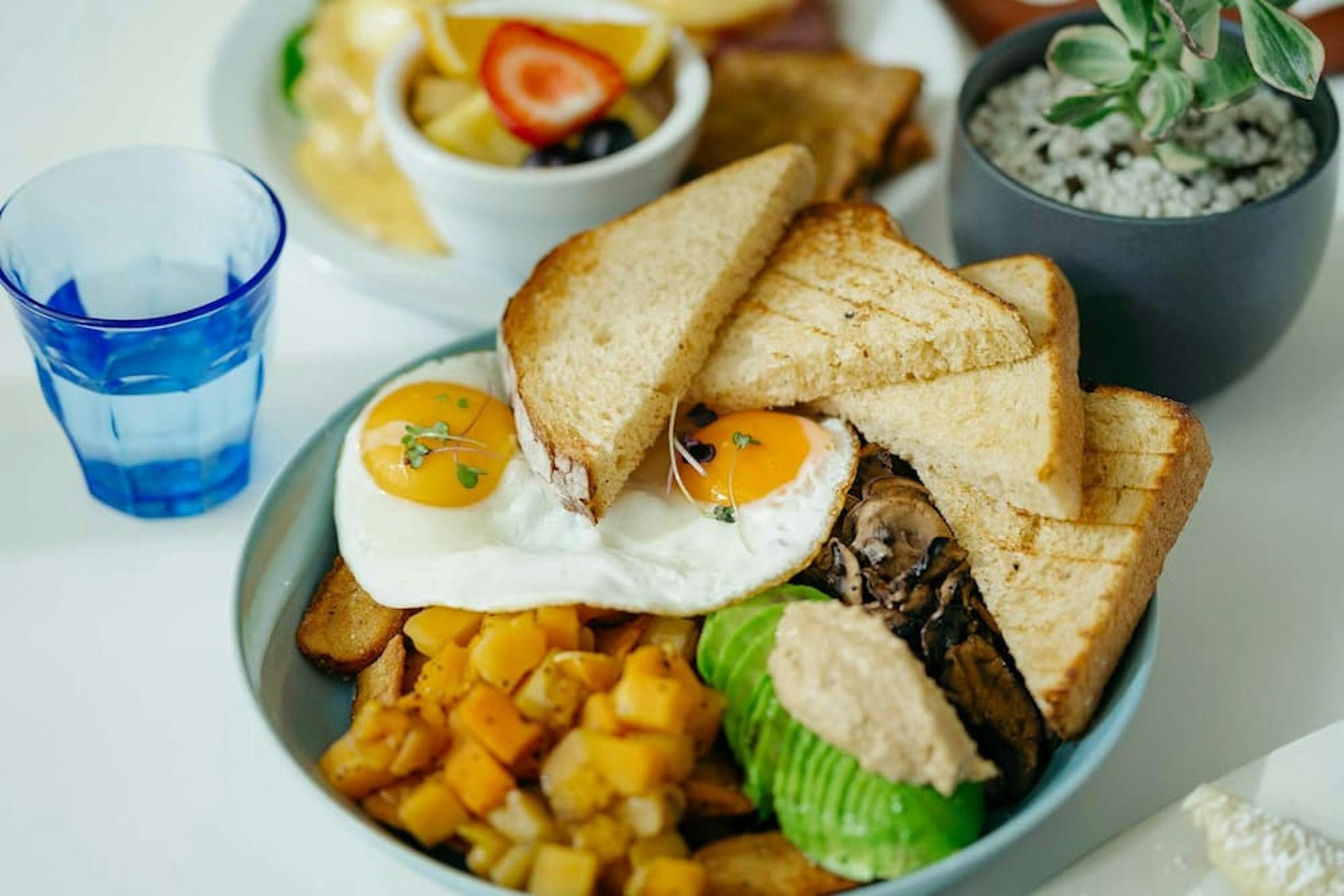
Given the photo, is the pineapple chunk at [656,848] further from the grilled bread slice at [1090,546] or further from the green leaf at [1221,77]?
the green leaf at [1221,77]

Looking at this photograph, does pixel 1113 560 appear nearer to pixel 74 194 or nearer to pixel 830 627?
pixel 830 627

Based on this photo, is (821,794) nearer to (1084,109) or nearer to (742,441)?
(742,441)

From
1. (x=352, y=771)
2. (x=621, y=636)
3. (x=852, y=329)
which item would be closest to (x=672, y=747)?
(x=621, y=636)

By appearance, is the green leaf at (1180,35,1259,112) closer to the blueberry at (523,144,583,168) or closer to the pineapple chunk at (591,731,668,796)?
the blueberry at (523,144,583,168)

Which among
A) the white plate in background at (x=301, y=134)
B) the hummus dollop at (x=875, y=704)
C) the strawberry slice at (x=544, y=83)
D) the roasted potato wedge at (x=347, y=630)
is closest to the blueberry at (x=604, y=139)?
the strawberry slice at (x=544, y=83)

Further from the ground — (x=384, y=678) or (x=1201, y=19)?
(x=1201, y=19)

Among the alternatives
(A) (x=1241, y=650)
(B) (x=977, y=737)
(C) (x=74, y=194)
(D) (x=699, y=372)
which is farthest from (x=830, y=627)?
(C) (x=74, y=194)

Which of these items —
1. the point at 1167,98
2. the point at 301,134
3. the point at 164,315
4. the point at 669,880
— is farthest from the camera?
the point at 301,134

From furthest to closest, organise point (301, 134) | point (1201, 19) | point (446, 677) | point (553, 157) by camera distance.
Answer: point (301, 134) < point (553, 157) < point (1201, 19) < point (446, 677)
